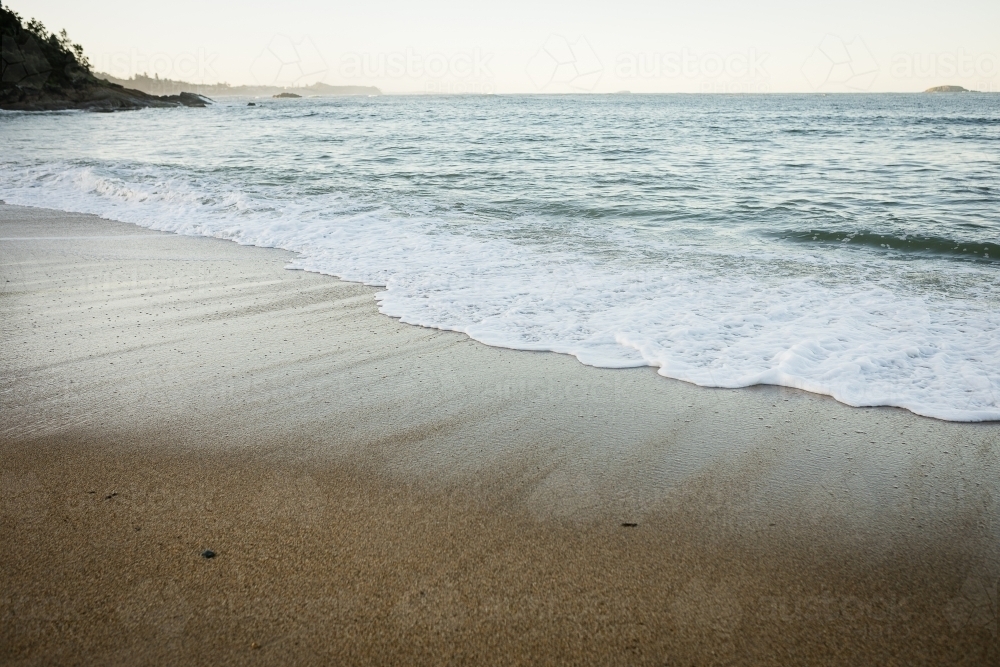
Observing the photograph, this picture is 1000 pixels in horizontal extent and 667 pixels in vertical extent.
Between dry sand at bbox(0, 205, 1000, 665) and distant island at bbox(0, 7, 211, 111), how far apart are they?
6648cm

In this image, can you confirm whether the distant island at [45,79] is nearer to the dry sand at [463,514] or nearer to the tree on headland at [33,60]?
the tree on headland at [33,60]

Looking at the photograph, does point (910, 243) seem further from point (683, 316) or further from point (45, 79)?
point (45, 79)

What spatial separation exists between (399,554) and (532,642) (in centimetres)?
59

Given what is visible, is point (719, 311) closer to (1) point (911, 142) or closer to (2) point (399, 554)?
(2) point (399, 554)

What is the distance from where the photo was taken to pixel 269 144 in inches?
824

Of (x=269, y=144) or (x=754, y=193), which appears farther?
(x=269, y=144)

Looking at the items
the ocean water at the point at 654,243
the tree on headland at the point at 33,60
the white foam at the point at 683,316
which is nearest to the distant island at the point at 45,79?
the tree on headland at the point at 33,60

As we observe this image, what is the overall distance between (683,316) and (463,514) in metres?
2.87

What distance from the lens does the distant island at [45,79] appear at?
56.2m

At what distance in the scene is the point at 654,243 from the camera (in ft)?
24.0

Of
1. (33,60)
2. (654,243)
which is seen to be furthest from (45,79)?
(654,243)

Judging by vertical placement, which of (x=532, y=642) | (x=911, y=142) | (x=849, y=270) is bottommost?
(x=532, y=642)

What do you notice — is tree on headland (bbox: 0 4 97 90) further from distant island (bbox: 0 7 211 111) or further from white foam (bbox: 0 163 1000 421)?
white foam (bbox: 0 163 1000 421)

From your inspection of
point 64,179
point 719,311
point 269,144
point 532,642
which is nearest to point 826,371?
point 719,311
